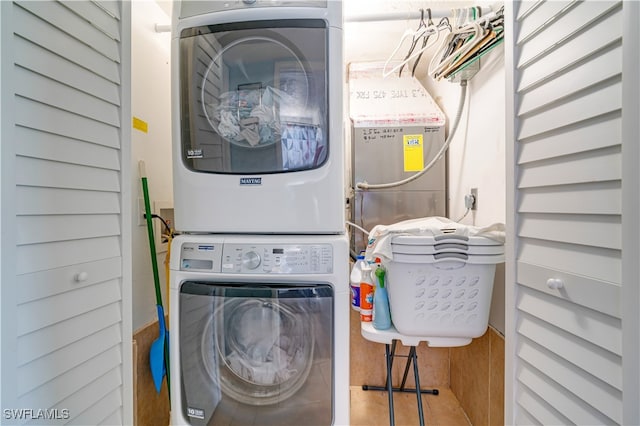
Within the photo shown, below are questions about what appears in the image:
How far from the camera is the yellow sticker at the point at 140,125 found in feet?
4.32

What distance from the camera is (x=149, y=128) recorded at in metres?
1.42

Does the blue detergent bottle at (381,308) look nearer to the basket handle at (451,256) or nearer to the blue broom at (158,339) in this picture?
the basket handle at (451,256)

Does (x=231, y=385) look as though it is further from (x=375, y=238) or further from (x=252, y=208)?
(x=375, y=238)

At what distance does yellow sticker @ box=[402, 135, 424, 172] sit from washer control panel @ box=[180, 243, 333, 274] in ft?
3.34

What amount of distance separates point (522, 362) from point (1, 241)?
1.35 metres

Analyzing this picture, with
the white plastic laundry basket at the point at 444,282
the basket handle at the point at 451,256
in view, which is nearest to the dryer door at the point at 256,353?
the white plastic laundry basket at the point at 444,282

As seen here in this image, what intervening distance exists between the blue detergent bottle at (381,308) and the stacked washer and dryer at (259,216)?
28 cm

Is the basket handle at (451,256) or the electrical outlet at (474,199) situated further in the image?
the electrical outlet at (474,199)

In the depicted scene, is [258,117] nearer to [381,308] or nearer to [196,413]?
[381,308]

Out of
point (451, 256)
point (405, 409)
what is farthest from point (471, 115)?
point (405, 409)

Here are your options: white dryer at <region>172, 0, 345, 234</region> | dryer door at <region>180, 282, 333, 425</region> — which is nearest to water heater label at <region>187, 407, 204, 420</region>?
dryer door at <region>180, 282, 333, 425</region>

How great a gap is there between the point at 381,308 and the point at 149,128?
1.46m

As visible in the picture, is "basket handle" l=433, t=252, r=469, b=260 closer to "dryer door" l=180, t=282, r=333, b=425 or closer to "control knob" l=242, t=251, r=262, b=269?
"dryer door" l=180, t=282, r=333, b=425

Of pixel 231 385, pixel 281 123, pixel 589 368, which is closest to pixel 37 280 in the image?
pixel 231 385
